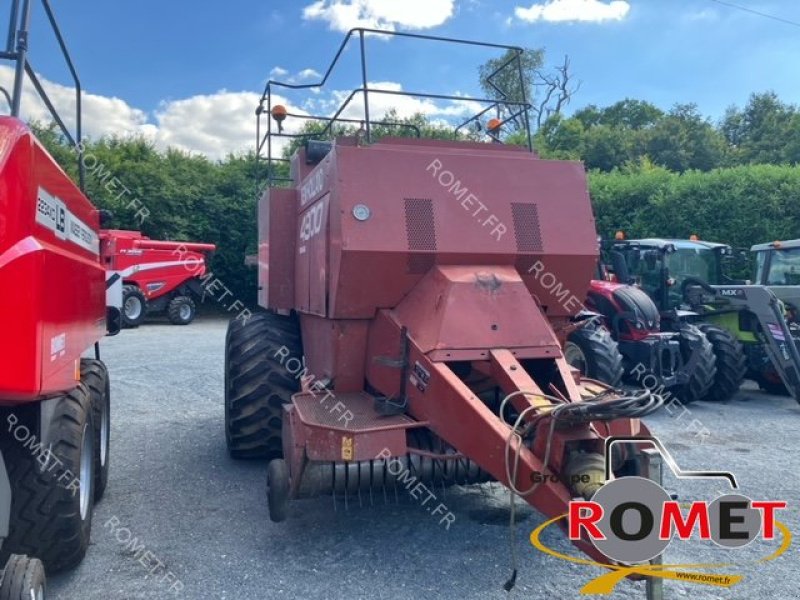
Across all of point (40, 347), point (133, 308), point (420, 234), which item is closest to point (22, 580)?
point (40, 347)

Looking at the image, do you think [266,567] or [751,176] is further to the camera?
[751,176]

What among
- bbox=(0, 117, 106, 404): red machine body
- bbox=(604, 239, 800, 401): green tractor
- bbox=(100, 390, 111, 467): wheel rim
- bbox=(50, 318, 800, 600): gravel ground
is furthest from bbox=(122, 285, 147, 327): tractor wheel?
bbox=(0, 117, 106, 404): red machine body

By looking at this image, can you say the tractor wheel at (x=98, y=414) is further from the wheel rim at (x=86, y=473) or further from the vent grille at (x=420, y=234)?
the vent grille at (x=420, y=234)

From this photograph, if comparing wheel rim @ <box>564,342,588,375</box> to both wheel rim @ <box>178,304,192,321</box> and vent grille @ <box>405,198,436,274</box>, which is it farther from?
wheel rim @ <box>178,304,192,321</box>

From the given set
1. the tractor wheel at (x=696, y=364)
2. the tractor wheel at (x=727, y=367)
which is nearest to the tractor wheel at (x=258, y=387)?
the tractor wheel at (x=696, y=364)

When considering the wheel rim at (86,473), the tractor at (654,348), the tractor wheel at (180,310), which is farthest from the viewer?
the tractor wheel at (180,310)

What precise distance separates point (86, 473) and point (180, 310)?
45.0ft

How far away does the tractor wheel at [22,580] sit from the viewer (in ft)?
7.28

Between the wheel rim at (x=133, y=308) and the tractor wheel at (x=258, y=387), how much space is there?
11365mm

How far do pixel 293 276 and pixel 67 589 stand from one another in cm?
284

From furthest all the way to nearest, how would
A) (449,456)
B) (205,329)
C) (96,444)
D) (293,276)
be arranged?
1. (205,329)
2. (293,276)
3. (96,444)
4. (449,456)

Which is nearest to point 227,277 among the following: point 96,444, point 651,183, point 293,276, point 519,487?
point 651,183

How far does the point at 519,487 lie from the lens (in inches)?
123

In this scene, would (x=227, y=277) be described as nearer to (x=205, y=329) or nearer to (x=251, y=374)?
(x=205, y=329)
